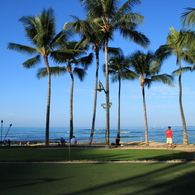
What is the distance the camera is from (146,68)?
88.3 ft

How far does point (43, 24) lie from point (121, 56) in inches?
427

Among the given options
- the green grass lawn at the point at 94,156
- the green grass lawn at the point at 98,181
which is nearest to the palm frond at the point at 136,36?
the green grass lawn at the point at 94,156

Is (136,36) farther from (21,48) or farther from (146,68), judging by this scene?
(21,48)

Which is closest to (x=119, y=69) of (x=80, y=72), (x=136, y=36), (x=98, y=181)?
(x=80, y=72)

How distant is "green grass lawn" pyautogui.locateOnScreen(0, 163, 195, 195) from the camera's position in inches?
245

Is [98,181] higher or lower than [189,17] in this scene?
lower

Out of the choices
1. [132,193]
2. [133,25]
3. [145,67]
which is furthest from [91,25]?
[132,193]

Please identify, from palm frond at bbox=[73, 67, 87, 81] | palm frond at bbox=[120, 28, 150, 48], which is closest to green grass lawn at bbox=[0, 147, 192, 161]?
palm frond at bbox=[120, 28, 150, 48]

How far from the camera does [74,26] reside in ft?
71.5

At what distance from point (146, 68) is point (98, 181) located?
68.8 ft

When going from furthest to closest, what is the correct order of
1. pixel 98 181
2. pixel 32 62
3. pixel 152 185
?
pixel 32 62, pixel 98 181, pixel 152 185

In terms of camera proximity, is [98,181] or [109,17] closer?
[98,181]

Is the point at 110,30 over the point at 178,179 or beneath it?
over

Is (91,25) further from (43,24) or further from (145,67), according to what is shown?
(145,67)
